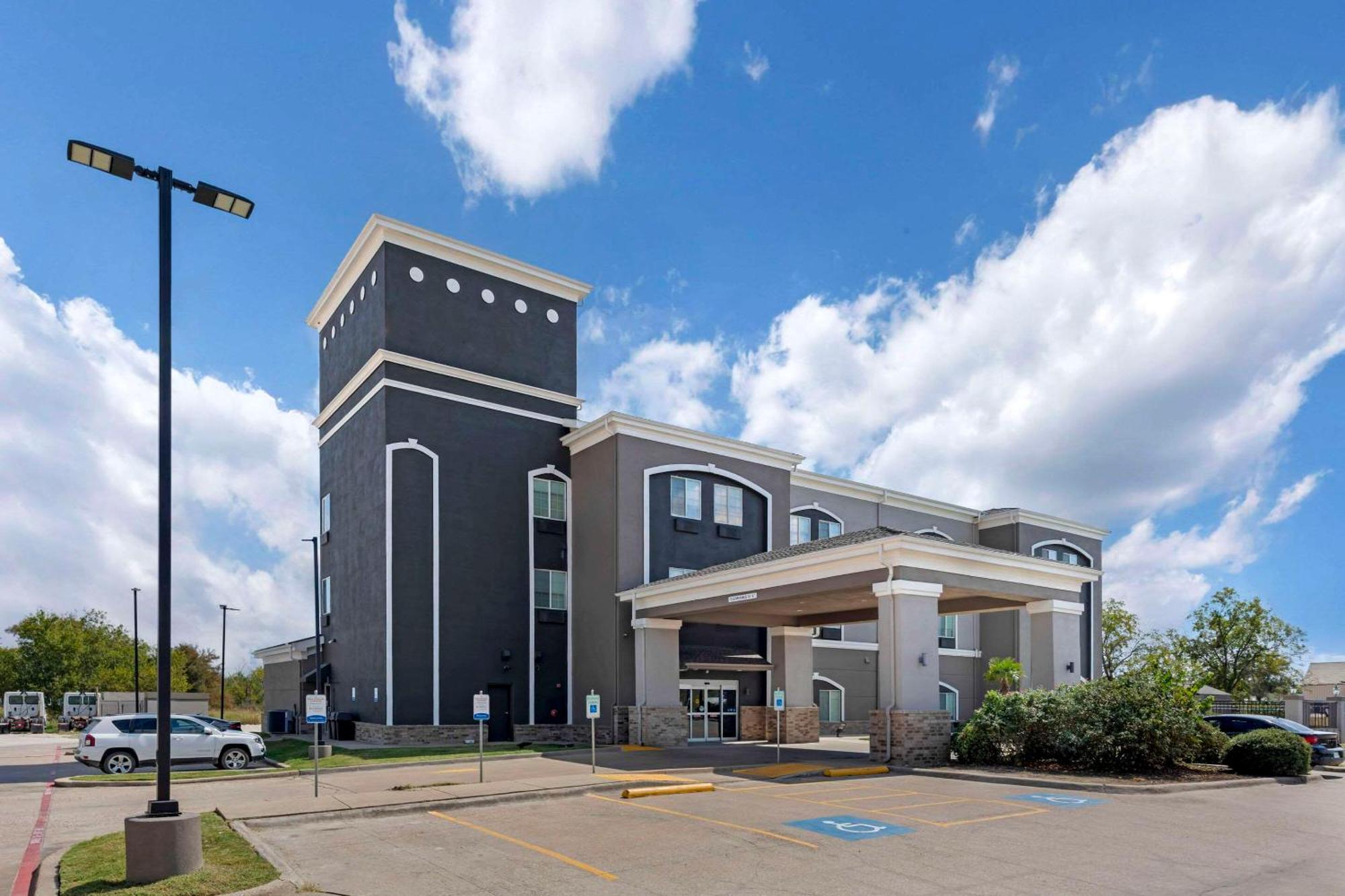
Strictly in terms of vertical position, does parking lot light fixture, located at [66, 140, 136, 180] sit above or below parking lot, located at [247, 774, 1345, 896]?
above

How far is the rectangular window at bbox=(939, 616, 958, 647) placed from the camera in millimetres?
43625

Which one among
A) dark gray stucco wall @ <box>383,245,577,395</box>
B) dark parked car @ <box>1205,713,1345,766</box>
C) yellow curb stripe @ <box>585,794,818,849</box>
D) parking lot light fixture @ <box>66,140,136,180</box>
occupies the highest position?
dark gray stucco wall @ <box>383,245,577,395</box>

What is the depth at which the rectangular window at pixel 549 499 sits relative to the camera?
111ft

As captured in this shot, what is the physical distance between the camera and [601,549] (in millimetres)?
32375

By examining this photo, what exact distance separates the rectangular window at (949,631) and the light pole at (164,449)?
124 ft

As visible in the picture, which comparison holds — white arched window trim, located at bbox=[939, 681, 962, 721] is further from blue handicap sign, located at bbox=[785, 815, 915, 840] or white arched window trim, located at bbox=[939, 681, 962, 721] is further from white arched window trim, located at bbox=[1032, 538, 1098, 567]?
blue handicap sign, located at bbox=[785, 815, 915, 840]

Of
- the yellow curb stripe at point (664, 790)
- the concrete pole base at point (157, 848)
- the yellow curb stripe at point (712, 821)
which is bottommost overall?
the yellow curb stripe at point (664, 790)

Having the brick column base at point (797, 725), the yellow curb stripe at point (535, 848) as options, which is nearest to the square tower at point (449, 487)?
the brick column base at point (797, 725)

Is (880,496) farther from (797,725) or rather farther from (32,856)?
(32,856)

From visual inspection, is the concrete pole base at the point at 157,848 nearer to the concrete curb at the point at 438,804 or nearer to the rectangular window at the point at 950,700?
the concrete curb at the point at 438,804

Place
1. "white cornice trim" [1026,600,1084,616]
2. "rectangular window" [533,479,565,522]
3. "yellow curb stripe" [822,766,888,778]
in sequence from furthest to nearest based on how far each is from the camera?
"rectangular window" [533,479,565,522] → "white cornice trim" [1026,600,1084,616] → "yellow curb stripe" [822,766,888,778]

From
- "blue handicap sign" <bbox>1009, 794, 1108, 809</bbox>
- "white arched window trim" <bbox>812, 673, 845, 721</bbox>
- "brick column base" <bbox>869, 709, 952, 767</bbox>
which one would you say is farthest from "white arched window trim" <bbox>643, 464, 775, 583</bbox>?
"blue handicap sign" <bbox>1009, 794, 1108, 809</bbox>

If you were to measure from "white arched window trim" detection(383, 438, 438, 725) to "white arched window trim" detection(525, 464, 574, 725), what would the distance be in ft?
11.2

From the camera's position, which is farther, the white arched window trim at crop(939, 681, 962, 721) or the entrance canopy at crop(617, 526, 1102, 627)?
the white arched window trim at crop(939, 681, 962, 721)
